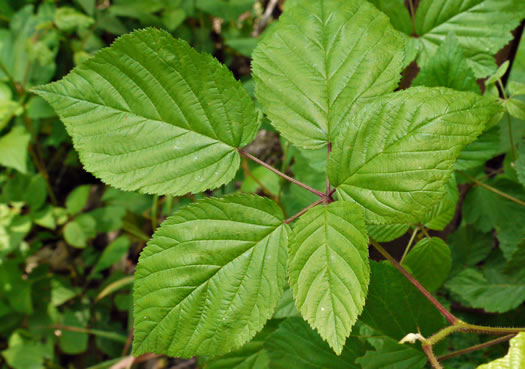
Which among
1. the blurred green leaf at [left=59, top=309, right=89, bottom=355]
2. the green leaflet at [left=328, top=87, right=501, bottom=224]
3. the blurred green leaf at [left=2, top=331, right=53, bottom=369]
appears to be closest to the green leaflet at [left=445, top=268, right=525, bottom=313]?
the green leaflet at [left=328, top=87, right=501, bottom=224]

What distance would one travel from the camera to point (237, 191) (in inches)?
50.1

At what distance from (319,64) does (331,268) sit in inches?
12.7

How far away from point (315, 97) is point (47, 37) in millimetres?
1715

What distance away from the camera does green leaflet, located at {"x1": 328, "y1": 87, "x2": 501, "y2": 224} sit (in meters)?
0.52

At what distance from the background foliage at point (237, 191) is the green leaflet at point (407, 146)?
0.07m

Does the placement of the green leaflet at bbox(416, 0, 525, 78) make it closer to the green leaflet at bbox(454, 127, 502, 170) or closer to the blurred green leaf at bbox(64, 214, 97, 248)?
the green leaflet at bbox(454, 127, 502, 170)

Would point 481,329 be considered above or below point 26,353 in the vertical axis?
above

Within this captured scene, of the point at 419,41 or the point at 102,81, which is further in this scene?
the point at 419,41

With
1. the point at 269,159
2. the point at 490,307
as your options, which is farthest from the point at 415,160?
the point at 269,159

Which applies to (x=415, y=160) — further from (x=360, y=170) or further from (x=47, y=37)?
(x=47, y=37)

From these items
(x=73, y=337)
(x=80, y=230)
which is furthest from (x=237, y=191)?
(x=73, y=337)

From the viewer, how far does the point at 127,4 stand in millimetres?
2119

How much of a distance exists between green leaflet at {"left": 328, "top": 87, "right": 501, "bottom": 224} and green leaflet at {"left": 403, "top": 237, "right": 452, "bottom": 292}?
287 millimetres

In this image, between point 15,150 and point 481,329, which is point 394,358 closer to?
point 481,329
